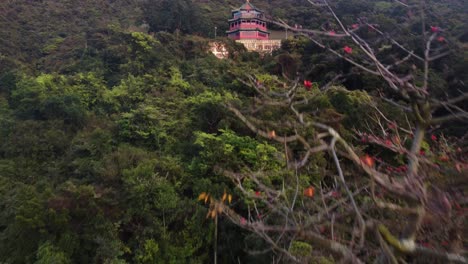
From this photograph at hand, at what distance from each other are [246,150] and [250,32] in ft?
40.1

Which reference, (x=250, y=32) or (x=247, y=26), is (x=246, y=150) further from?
(x=247, y=26)

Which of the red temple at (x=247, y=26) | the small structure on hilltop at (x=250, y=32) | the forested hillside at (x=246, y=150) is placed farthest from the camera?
the red temple at (x=247, y=26)

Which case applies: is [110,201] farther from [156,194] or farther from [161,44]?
[161,44]

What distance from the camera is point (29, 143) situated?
394 inches

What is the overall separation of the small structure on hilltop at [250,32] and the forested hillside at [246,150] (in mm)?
1950

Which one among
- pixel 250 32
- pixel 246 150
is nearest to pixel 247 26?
pixel 250 32

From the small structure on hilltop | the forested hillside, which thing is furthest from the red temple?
the forested hillside

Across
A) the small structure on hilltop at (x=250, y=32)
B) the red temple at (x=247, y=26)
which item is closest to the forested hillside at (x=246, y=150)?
the small structure on hilltop at (x=250, y=32)

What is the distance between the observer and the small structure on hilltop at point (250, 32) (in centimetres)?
1784

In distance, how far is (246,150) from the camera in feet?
25.2

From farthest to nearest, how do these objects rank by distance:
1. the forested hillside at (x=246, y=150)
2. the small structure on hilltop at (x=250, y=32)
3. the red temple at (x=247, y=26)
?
the red temple at (x=247, y=26) < the small structure on hilltop at (x=250, y=32) < the forested hillside at (x=246, y=150)

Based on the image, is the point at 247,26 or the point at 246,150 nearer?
the point at 246,150

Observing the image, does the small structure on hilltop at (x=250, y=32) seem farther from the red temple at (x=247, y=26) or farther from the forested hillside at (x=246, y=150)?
the forested hillside at (x=246, y=150)

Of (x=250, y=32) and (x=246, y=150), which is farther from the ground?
(x=246, y=150)
